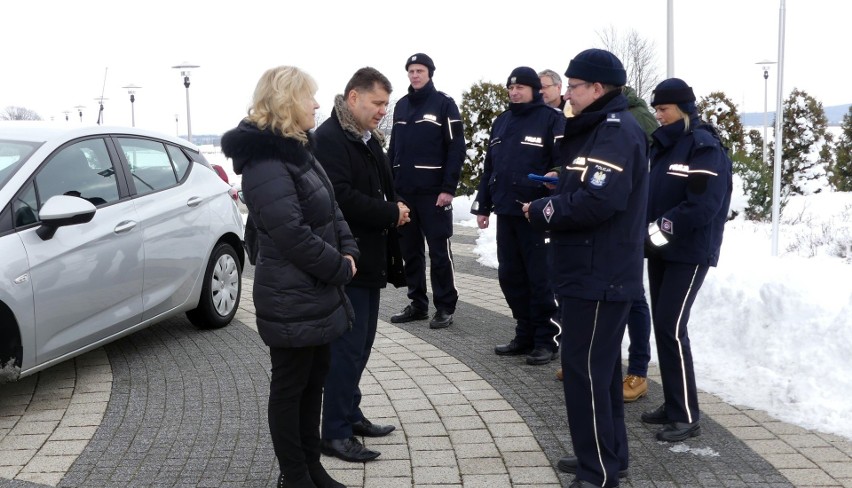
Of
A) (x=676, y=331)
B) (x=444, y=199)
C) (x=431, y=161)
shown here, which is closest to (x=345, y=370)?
(x=676, y=331)

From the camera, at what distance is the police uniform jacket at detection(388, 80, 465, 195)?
724 centimetres

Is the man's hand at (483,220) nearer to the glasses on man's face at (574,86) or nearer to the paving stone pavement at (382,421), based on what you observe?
the paving stone pavement at (382,421)

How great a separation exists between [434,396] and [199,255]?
96.1 inches

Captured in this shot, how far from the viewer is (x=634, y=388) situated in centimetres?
541

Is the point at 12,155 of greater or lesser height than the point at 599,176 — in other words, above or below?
above

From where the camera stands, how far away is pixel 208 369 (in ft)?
20.1

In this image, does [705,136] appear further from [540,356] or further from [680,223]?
[540,356]

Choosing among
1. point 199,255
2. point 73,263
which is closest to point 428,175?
point 199,255

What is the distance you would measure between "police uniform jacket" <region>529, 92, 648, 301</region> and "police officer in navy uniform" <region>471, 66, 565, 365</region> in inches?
87.4

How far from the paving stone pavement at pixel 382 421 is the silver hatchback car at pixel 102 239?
0.41 meters

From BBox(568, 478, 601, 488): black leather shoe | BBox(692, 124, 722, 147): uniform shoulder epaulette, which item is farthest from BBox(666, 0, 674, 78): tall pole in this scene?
BBox(568, 478, 601, 488): black leather shoe

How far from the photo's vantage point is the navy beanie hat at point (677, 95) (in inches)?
181

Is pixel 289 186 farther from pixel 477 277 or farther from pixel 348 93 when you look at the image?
pixel 477 277

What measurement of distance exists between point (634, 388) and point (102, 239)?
11.5ft
